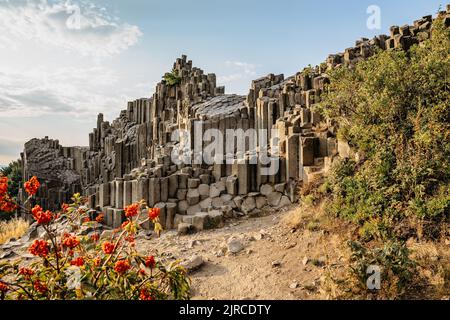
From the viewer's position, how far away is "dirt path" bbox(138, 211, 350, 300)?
15.3 feet

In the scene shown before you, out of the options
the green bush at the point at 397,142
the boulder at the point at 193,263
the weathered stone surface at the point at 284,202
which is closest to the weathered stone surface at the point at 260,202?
the weathered stone surface at the point at 284,202

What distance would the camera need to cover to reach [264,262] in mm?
5578

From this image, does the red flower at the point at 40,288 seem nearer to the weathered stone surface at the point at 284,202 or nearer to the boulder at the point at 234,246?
the boulder at the point at 234,246

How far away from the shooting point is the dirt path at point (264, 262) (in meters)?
4.66

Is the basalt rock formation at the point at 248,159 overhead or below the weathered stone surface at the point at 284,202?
overhead

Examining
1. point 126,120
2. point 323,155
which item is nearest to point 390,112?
point 323,155

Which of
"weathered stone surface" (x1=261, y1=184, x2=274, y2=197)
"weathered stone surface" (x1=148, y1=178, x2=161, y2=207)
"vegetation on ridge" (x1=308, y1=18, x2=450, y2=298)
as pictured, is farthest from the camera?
"weathered stone surface" (x1=148, y1=178, x2=161, y2=207)

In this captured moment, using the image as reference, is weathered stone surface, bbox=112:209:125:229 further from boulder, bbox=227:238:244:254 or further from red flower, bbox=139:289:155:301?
red flower, bbox=139:289:155:301

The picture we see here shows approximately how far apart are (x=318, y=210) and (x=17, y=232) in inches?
450

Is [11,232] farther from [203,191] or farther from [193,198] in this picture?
[203,191]

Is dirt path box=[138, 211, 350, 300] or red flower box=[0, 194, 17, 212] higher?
red flower box=[0, 194, 17, 212]

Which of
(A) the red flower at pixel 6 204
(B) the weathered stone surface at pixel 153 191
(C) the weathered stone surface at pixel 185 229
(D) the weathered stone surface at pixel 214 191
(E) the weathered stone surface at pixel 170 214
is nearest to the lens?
(A) the red flower at pixel 6 204

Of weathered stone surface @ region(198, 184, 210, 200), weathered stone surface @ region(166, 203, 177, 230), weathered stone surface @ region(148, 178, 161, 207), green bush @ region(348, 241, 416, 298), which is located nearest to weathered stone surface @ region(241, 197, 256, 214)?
weathered stone surface @ region(198, 184, 210, 200)

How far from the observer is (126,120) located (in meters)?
30.7
